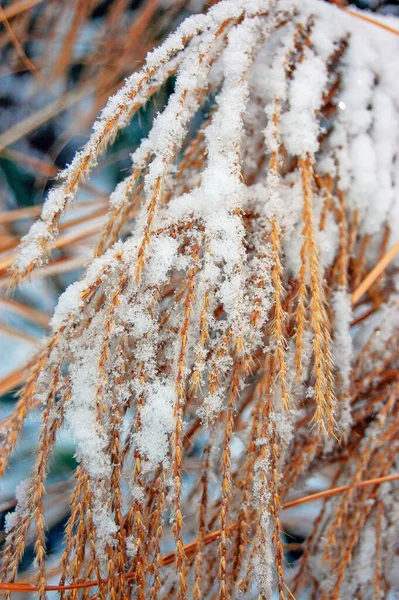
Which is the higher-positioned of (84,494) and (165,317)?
(165,317)

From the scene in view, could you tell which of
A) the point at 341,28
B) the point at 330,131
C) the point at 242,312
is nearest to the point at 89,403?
the point at 242,312

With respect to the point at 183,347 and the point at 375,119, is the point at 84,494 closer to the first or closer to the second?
the point at 183,347

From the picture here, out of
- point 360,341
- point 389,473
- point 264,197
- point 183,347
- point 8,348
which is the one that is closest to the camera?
point 183,347

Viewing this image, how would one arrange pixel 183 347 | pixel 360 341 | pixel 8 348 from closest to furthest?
1. pixel 183 347
2. pixel 360 341
3. pixel 8 348

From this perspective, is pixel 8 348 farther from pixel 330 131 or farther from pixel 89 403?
pixel 330 131

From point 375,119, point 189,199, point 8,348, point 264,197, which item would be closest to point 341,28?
point 375,119

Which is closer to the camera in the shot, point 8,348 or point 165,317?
point 165,317

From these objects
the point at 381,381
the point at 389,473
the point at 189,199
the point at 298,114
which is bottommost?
the point at 389,473
